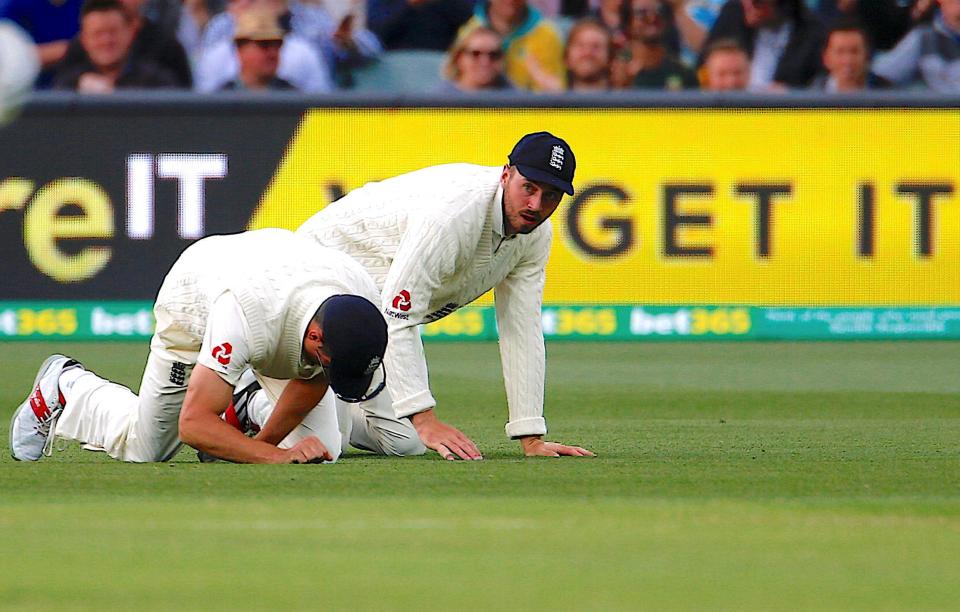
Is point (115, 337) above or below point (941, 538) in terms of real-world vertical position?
below

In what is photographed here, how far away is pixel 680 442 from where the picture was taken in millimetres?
8523

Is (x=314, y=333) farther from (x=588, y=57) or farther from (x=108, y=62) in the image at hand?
(x=108, y=62)

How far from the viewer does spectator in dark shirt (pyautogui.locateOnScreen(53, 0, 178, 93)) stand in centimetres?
1548

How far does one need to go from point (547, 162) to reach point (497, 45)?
8151 millimetres

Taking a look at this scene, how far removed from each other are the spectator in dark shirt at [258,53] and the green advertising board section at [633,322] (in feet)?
6.76

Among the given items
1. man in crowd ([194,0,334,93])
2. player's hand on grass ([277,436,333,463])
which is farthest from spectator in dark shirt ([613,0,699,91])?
player's hand on grass ([277,436,333,463])

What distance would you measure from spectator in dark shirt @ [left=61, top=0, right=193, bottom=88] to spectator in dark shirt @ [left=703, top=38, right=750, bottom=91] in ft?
14.3

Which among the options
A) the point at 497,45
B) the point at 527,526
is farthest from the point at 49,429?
the point at 497,45

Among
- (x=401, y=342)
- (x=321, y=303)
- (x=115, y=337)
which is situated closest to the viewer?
(x=321, y=303)

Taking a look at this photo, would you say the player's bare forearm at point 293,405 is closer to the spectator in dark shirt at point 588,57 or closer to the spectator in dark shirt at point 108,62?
the spectator in dark shirt at point 588,57

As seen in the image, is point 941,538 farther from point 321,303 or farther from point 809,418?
point 809,418

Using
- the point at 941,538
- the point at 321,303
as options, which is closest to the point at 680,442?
the point at 321,303

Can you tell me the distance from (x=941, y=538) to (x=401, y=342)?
9.43 feet

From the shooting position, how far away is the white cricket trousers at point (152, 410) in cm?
741
